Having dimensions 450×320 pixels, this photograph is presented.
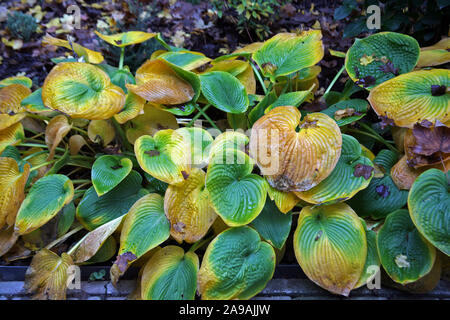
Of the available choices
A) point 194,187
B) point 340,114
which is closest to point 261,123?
point 194,187

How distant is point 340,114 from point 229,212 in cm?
81

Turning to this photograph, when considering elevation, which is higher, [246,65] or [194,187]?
[246,65]

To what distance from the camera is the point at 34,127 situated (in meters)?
2.03

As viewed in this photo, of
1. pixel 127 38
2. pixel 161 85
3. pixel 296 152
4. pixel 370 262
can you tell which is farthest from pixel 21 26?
pixel 370 262

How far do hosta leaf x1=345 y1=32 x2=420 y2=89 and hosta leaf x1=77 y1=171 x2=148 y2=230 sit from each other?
1.24 metres

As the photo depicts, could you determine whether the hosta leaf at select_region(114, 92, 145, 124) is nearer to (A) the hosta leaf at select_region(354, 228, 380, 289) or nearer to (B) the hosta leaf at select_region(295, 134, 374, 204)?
(B) the hosta leaf at select_region(295, 134, 374, 204)

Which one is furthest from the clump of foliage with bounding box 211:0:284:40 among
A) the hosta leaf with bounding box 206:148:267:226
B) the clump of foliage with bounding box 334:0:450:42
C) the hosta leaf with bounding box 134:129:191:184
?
the hosta leaf with bounding box 206:148:267:226

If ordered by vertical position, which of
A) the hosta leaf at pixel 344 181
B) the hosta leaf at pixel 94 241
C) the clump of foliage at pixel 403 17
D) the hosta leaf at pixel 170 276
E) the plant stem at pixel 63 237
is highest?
the clump of foliage at pixel 403 17

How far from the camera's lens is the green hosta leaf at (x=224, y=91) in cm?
171

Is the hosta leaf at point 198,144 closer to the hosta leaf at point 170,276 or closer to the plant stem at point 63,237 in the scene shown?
the hosta leaf at point 170,276

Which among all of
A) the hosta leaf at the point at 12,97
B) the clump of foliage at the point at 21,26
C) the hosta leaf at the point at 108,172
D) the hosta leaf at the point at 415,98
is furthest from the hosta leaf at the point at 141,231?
the clump of foliage at the point at 21,26

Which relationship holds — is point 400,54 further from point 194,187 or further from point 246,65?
point 194,187

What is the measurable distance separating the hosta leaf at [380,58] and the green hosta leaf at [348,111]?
11cm

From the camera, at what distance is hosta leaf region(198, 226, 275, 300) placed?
1324 millimetres
